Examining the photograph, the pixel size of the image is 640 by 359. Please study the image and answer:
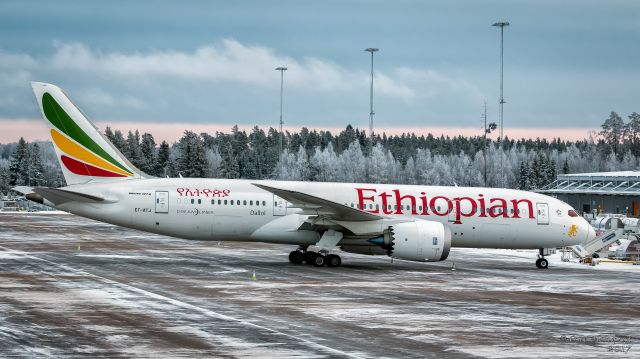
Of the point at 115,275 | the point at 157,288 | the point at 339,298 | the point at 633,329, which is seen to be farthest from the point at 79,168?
the point at 633,329

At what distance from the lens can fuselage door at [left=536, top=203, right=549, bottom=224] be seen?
40688mm

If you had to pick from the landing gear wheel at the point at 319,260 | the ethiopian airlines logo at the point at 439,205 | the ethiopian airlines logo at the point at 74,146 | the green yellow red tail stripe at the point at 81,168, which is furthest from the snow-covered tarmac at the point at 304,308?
the ethiopian airlines logo at the point at 74,146

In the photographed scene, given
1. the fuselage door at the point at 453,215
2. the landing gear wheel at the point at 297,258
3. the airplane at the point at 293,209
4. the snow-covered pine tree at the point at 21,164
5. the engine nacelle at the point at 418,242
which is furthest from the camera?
the snow-covered pine tree at the point at 21,164

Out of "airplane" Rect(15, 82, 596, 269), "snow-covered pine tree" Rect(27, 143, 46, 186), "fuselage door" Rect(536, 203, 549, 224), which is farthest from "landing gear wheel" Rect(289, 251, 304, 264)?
"snow-covered pine tree" Rect(27, 143, 46, 186)

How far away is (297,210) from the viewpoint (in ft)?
127

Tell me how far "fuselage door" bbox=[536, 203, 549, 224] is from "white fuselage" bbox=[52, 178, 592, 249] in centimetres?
4

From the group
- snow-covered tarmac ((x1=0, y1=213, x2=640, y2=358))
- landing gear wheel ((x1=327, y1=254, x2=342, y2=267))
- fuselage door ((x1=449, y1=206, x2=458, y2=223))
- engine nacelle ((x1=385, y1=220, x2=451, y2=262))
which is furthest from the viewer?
fuselage door ((x1=449, y1=206, x2=458, y2=223))

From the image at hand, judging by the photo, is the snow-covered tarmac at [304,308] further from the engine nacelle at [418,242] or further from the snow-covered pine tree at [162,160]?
the snow-covered pine tree at [162,160]

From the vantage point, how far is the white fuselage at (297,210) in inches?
1478

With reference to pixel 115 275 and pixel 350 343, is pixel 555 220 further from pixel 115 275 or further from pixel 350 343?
pixel 350 343

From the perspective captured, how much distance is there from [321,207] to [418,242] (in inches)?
159

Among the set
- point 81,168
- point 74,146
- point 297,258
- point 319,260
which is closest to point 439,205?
point 319,260

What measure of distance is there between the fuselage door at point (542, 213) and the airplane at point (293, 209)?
0.04m

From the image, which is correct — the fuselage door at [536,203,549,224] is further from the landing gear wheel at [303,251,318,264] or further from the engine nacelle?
the landing gear wheel at [303,251,318,264]
